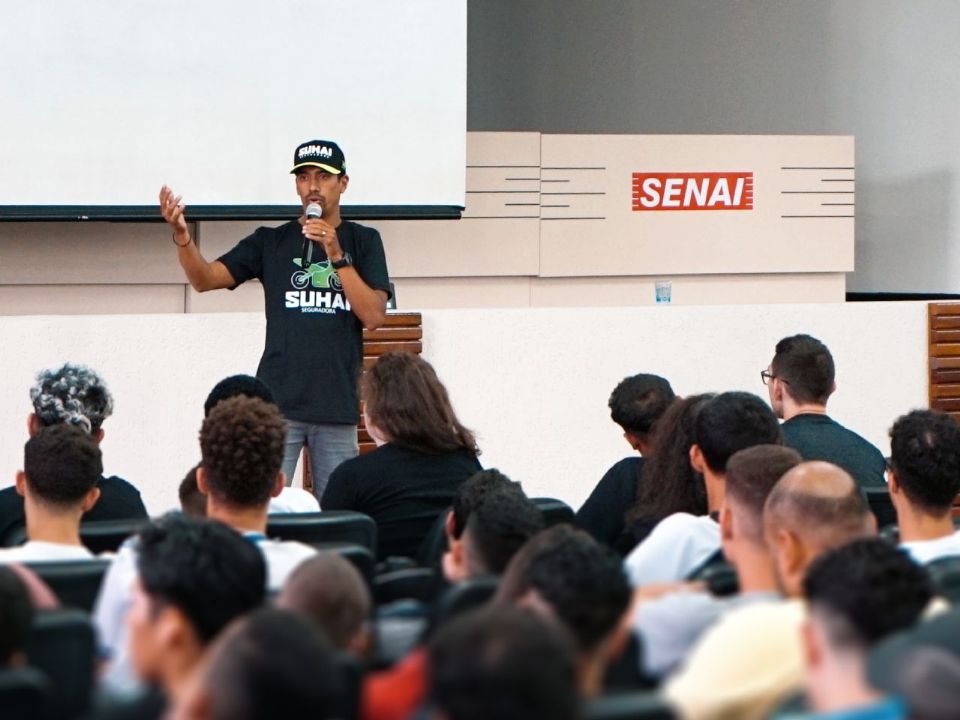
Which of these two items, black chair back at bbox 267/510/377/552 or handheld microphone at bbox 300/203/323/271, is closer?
black chair back at bbox 267/510/377/552

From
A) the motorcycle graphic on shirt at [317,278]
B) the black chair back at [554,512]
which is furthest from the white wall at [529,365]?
the black chair back at [554,512]

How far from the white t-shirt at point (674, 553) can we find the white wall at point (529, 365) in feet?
10.9

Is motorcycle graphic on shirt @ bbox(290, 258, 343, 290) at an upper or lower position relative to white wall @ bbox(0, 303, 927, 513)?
upper

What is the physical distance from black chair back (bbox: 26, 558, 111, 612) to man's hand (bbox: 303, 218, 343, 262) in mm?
2139

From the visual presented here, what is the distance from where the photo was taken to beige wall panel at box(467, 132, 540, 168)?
745cm

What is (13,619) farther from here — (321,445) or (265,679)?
(321,445)

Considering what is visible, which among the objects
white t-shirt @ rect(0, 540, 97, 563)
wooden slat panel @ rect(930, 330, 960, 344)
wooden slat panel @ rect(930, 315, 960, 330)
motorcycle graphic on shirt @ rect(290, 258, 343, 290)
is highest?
motorcycle graphic on shirt @ rect(290, 258, 343, 290)

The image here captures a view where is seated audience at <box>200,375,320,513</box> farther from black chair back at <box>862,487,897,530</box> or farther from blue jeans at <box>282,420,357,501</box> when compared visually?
black chair back at <box>862,487,897,530</box>

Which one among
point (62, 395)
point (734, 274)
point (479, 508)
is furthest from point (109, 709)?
point (734, 274)

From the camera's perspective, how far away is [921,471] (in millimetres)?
3436

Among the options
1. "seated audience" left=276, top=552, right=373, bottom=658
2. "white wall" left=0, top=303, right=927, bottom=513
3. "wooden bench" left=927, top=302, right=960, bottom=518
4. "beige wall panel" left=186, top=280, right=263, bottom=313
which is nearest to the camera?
"seated audience" left=276, top=552, right=373, bottom=658

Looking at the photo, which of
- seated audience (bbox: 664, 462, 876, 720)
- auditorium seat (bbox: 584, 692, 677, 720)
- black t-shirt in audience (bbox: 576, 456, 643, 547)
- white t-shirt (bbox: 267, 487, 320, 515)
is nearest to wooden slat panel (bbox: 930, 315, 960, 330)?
black t-shirt in audience (bbox: 576, 456, 643, 547)

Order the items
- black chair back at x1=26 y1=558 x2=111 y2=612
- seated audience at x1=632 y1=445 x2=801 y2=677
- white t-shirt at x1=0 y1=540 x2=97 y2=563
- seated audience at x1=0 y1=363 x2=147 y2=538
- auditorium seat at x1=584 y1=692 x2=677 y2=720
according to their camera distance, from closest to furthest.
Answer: auditorium seat at x1=584 y1=692 x2=677 y2=720 < seated audience at x1=632 y1=445 x2=801 y2=677 < black chair back at x1=26 y1=558 x2=111 y2=612 < white t-shirt at x1=0 y1=540 x2=97 y2=563 < seated audience at x1=0 y1=363 x2=147 y2=538

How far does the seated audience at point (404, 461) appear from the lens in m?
3.87
